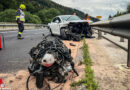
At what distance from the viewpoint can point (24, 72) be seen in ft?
9.70

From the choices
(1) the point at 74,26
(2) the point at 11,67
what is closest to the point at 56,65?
(2) the point at 11,67

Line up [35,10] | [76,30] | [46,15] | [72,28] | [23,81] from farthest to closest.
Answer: [46,15], [35,10], [76,30], [72,28], [23,81]

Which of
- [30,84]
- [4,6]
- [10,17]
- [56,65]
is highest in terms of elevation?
[4,6]

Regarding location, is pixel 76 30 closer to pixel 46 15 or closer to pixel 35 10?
pixel 35 10

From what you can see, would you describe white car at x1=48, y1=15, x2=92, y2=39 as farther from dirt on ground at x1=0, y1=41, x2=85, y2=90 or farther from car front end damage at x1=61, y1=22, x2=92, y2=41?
dirt on ground at x1=0, y1=41, x2=85, y2=90

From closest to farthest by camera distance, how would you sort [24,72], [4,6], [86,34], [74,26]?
[24,72]
[74,26]
[86,34]
[4,6]

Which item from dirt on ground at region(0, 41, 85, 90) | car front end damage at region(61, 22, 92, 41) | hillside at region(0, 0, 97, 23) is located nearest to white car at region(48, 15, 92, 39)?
car front end damage at region(61, 22, 92, 41)

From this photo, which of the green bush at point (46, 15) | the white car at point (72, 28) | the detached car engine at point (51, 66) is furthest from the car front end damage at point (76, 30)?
the green bush at point (46, 15)

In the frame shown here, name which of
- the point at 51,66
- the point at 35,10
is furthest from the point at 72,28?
the point at 35,10

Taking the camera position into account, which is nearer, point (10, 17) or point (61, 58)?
point (61, 58)

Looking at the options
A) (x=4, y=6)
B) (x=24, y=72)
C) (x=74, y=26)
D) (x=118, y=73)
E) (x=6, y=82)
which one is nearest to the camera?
(x=6, y=82)

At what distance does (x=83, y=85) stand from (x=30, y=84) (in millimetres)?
887

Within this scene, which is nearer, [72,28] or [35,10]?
[72,28]

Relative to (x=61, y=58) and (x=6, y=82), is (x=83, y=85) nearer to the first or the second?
(x=61, y=58)
